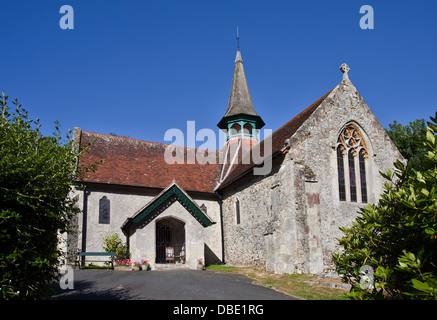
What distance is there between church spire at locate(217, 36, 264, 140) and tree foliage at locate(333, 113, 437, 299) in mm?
24412

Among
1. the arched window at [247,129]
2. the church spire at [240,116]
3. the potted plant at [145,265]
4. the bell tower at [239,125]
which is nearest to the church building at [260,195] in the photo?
the potted plant at [145,265]

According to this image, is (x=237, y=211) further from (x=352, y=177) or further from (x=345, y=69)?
(x=345, y=69)

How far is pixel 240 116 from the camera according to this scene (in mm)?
29781

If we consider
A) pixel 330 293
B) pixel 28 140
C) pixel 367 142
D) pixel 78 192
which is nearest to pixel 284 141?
pixel 367 142

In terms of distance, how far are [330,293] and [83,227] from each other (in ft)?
48.7

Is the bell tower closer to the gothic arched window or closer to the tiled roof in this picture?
the tiled roof

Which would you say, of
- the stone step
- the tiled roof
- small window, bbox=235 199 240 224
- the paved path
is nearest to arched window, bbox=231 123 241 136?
the tiled roof

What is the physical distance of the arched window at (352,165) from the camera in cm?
1922

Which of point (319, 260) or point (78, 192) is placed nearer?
point (319, 260)

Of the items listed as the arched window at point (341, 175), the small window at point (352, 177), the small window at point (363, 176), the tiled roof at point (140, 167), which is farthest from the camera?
the tiled roof at point (140, 167)

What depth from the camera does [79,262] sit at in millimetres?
19359

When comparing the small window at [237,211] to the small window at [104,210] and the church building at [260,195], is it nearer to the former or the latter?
the church building at [260,195]

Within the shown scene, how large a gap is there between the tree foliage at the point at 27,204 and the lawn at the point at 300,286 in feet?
24.9
